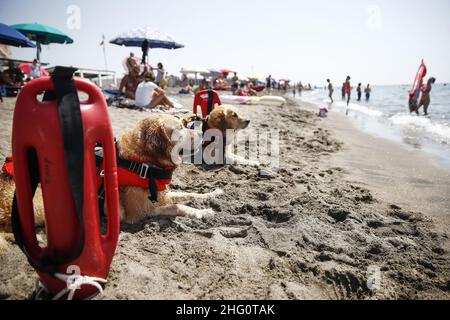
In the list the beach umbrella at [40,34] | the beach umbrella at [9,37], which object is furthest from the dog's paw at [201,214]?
the beach umbrella at [40,34]

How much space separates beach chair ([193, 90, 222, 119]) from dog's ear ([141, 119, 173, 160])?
3145mm

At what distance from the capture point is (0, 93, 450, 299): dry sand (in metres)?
1.85

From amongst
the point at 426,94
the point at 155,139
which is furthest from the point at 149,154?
the point at 426,94

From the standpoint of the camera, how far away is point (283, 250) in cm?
228

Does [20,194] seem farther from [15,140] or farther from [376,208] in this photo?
[376,208]

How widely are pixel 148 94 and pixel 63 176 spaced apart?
8.53 metres

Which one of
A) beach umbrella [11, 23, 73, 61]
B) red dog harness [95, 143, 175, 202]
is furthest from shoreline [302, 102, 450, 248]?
beach umbrella [11, 23, 73, 61]

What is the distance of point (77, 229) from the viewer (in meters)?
1.50

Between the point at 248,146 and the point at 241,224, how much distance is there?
3.75m

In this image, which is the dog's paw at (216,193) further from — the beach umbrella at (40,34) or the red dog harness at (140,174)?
the beach umbrella at (40,34)

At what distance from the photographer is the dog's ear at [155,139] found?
2.56 metres

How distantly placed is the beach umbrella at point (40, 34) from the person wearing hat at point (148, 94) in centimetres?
776

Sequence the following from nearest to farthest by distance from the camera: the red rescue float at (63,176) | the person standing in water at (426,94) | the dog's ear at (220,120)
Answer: the red rescue float at (63,176), the dog's ear at (220,120), the person standing in water at (426,94)

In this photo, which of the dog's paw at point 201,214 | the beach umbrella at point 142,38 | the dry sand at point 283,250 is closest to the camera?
the dry sand at point 283,250
